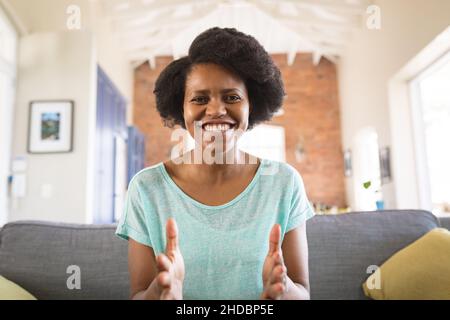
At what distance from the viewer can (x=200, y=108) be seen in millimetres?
582

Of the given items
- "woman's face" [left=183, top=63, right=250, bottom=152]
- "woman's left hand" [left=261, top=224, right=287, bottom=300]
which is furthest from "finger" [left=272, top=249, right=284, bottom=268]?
"woman's face" [left=183, top=63, right=250, bottom=152]

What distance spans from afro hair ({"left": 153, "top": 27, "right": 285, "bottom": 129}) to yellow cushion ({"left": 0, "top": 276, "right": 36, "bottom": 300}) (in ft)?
1.38

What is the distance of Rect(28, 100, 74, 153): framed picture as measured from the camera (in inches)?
92.2

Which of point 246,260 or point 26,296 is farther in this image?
point 26,296

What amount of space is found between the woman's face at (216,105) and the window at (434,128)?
205 centimetres

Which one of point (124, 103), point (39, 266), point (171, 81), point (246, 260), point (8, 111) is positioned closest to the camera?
point (246, 260)

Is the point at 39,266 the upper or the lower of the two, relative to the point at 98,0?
lower

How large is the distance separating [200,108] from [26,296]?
Answer: 0.51 m

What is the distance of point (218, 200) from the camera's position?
2.04 feet

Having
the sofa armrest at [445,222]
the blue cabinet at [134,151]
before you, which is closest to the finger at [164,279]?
the sofa armrest at [445,222]

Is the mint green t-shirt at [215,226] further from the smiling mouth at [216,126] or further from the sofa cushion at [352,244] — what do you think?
the sofa cushion at [352,244]

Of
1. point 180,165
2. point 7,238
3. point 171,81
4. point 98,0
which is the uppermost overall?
point 98,0
